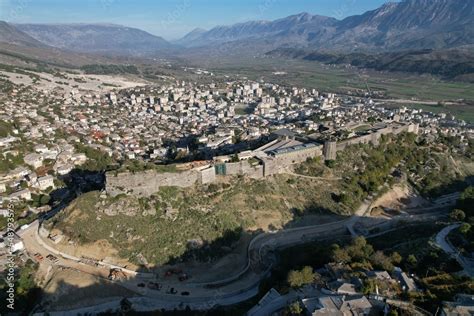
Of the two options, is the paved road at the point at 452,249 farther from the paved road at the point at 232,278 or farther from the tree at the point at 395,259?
the paved road at the point at 232,278

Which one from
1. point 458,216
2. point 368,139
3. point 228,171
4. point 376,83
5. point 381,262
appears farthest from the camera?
point 376,83

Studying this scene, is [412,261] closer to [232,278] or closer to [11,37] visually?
[232,278]

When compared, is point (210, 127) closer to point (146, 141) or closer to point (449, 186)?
point (146, 141)

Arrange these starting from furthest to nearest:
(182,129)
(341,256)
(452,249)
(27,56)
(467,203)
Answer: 1. (27,56)
2. (182,129)
3. (467,203)
4. (452,249)
5. (341,256)

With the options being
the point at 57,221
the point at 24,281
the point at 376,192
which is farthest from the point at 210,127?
the point at 24,281

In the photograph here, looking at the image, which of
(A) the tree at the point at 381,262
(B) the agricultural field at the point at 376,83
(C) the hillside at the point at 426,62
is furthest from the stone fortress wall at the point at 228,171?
(C) the hillside at the point at 426,62

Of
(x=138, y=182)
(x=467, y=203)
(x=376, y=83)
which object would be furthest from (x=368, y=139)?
(x=376, y=83)
